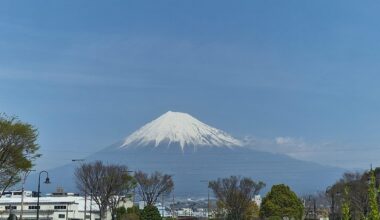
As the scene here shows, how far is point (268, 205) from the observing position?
8869 centimetres

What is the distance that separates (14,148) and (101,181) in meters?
35.3

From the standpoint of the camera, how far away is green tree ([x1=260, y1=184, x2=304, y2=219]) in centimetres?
8731

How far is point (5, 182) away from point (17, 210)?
8943cm

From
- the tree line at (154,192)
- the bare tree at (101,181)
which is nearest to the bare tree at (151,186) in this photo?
the tree line at (154,192)

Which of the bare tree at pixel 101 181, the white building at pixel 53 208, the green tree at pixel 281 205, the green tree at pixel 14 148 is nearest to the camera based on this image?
the green tree at pixel 14 148

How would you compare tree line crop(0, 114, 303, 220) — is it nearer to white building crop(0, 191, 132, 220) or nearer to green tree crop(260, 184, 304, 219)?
green tree crop(260, 184, 304, 219)

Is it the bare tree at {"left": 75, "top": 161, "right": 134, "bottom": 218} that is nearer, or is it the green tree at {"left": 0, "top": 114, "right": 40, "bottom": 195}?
the green tree at {"left": 0, "top": 114, "right": 40, "bottom": 195}

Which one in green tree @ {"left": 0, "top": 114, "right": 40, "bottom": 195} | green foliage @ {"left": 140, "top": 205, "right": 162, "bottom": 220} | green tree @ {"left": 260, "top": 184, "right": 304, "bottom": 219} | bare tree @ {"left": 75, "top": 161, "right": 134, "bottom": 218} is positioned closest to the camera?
green tree @ {"left": 0, "top": 114, "right": 40, "bottom": 195}

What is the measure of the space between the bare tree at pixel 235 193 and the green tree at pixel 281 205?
2425mm

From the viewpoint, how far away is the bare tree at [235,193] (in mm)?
87750

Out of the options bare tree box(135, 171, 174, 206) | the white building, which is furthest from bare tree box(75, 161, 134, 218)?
the white building

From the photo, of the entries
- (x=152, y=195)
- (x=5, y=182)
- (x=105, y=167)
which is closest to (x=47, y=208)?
(x=152, y=195)

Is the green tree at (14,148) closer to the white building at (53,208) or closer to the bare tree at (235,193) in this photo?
the bare tree at (235,193)

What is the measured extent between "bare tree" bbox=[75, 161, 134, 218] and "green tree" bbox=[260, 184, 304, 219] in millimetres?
22875
